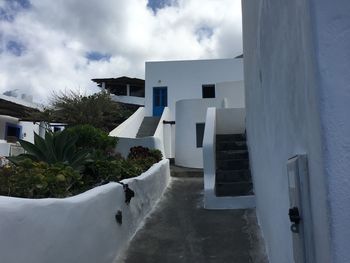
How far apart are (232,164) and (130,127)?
8858 millimetres

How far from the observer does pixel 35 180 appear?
388cm

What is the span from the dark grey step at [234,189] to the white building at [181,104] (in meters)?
3.91

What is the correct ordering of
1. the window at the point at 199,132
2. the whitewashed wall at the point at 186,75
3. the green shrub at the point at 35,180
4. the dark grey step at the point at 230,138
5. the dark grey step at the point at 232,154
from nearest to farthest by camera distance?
the green shrub at the point at 35,180 < the dark grey step at the point at 232,154 < the dark grey step at the point at 230,138 < the window at the point at 199,132 < the whitewashed wall at the point at 186,75

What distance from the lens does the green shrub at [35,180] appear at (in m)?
3.86

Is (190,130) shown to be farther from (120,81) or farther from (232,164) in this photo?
(120,81)

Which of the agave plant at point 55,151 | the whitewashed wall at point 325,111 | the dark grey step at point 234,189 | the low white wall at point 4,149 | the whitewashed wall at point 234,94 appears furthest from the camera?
the low white wall at point 4,149

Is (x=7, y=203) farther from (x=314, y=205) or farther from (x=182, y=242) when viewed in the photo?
(x=182, y=242)

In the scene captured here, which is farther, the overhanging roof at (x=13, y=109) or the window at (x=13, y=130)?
the window at (x=13, y=130)

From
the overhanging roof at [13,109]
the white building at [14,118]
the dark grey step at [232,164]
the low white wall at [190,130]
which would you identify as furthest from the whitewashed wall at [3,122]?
the dark grey step at [232,164]

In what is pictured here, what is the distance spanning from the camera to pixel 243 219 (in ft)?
22.3

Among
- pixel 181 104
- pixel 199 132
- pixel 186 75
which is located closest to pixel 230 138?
pixel 199 132

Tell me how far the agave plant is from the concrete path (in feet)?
5.33

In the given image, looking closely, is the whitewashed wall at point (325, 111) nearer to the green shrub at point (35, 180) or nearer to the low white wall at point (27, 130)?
the green shrub at point (35, 180)

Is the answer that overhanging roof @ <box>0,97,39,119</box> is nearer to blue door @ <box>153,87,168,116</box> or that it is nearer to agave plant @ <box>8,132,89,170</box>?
blue door @ <box>153,87,168,116</box>
